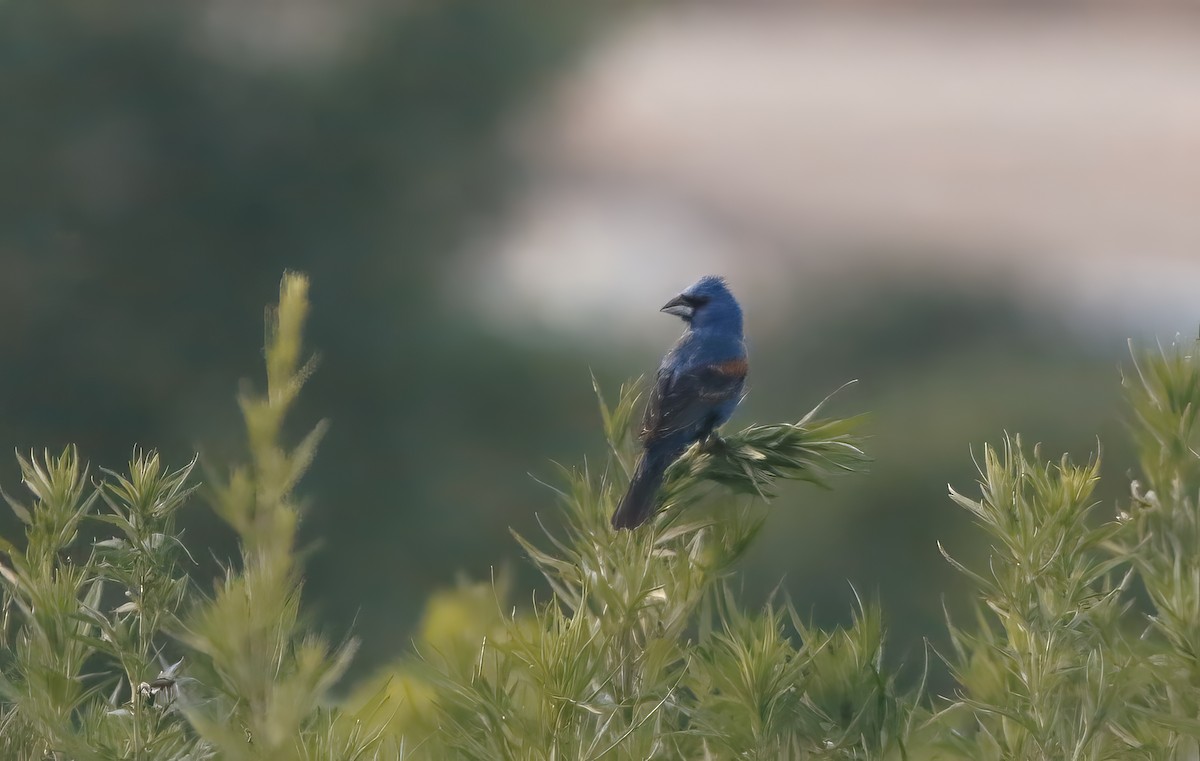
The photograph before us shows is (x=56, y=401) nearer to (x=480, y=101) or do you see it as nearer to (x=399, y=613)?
(x=399, y=613)

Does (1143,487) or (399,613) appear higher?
(1143,487)

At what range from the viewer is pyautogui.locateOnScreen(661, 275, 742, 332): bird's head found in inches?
130

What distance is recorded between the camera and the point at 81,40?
11.8m

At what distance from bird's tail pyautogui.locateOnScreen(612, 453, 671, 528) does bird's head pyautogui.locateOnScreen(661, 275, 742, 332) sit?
73.4 inches

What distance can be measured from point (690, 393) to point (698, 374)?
0.18m

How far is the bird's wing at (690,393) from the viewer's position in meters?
2.56

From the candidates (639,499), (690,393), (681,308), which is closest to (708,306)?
(681,308)

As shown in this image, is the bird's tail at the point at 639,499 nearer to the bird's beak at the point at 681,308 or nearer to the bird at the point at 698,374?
the bird at the point at 698,374

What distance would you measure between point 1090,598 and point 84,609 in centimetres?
79

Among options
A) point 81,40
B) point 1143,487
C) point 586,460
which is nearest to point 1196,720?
point 1143,487

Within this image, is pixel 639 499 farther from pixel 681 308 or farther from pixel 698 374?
pixel 681 308

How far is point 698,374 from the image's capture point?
2.96 metres

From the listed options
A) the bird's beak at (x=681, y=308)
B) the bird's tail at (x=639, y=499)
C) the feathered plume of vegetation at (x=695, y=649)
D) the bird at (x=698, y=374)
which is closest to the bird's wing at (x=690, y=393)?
the bird at (x=698, y=374)

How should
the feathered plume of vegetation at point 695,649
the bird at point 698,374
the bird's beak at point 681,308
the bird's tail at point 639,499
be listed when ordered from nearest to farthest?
the feathered plume of vegetation at point 695,649
the bird's tail at point 639,499
the bird at point 698,374
the bird's beak at point 681,308
